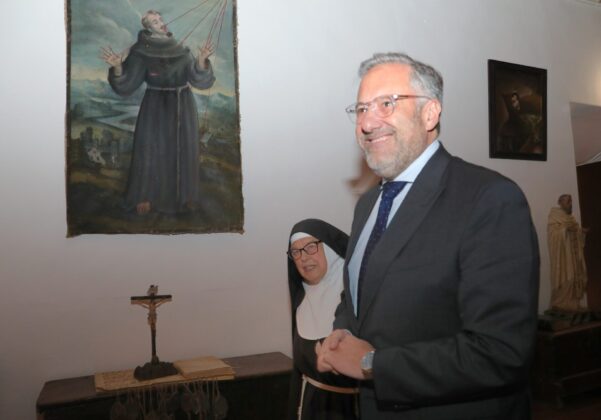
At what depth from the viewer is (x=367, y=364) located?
168 centimetres

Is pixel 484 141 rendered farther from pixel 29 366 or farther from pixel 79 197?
pixel 29 366

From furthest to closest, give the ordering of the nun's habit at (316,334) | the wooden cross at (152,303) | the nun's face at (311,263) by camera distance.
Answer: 1. the wooden cross at (152,303)
2. the nun's face at (311,263)
3. the nun's habit at (316,334)

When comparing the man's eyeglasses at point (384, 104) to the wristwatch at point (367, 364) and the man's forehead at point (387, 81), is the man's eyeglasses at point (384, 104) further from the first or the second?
the wristwatch at point (367, 364)

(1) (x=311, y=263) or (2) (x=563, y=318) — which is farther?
(2) (x=563, y=318)

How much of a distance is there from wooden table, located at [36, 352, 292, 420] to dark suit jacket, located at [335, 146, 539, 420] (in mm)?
2178

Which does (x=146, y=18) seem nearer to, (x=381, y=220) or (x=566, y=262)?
(x=381, y=220)

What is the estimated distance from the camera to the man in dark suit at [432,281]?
1.55 meters

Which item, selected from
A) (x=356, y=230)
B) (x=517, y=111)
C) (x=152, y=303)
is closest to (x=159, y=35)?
(x=152, y=303)

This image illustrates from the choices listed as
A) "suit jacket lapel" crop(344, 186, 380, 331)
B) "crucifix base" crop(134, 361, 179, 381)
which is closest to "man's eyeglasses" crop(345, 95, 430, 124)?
"suit jacket lapel" crop(344, 186, 380, 331)

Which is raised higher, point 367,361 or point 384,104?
point 384,104

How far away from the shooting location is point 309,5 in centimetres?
499

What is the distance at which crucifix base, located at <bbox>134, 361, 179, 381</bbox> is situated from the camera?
3.66 meters

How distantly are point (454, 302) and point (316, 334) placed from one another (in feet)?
5.93

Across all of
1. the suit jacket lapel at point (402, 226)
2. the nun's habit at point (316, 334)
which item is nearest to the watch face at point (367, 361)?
the suit jacket lapel at point (402, 226)
